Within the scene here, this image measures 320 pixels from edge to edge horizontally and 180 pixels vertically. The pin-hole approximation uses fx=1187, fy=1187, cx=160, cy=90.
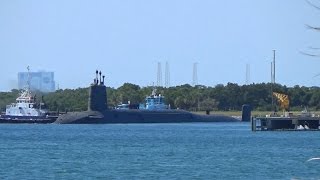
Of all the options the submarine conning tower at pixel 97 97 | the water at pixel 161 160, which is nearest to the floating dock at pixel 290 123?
the water at pixel 161 160

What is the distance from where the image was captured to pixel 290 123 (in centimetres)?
13900

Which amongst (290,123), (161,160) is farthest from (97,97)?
(161,160)

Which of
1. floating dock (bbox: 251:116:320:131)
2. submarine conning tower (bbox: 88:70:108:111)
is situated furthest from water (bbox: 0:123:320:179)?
submarine conning tower (bbox: 88:70:108:111)

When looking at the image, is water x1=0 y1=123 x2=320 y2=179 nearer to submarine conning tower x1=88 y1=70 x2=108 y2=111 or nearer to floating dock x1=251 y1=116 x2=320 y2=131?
floating dock x1=251 y1=116 x2=320 y2=131

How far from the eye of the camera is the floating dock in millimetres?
138750

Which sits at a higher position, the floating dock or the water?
the floating dock

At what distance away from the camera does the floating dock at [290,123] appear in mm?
138750

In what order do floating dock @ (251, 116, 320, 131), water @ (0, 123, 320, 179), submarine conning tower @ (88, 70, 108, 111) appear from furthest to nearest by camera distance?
1. submarine conning tower @ (88, 70, 108, 111)
2. floating dock @ (251, 116, 320, 131)
3. water @ (0, 123, 320, 179)

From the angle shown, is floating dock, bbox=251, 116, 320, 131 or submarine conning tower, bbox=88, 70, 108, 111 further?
submarine conning tower, bbox=88, 70, 108, 111

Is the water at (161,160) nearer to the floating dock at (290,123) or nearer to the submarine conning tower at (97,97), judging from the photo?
the floating dock at (290,123)

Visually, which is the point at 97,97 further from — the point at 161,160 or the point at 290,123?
the point at 161,160

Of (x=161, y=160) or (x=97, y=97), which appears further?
(x=97, y=97)

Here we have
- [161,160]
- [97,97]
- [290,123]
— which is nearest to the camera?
[161,160]

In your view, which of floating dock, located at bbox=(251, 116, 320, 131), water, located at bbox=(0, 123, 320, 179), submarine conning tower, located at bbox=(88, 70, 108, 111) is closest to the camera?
water, located at bbox=(0, 123, 320, 179)
